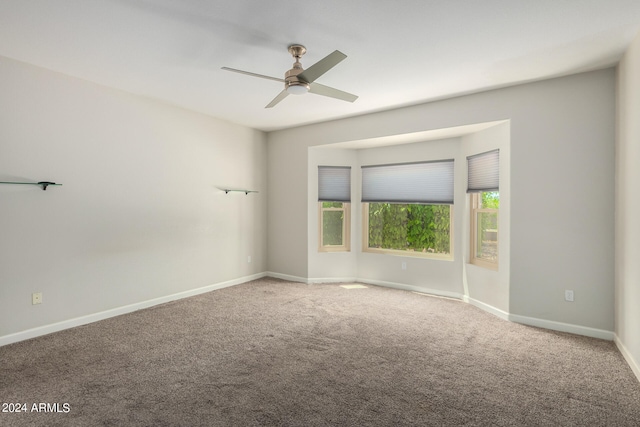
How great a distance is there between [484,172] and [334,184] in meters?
2.37

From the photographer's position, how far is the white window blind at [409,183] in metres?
4.92

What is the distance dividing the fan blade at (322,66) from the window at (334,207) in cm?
305

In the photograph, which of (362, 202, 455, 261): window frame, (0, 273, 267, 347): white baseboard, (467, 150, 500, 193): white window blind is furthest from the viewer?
(362, 202, 455, 261): window frame

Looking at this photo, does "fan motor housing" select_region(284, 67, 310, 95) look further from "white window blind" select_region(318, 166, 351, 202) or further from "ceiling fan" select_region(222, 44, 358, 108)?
"white window blind" select_region(318, 166, 351, 202)

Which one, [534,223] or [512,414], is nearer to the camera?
[512,414]

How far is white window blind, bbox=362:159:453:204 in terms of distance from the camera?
492 centimetres

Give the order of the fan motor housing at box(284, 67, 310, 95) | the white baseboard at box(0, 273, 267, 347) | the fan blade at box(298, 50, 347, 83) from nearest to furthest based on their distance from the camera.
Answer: the fan blade at box(298, 50, 347, 83) < the fan motor housing at box(284, 67, 310, 95) < the white baseboard at box(0, 273, 267, 347)

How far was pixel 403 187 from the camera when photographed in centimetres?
528

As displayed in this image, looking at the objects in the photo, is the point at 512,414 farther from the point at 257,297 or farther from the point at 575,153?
the point at 257,297

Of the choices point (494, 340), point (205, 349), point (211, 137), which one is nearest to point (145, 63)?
point (211, 137)

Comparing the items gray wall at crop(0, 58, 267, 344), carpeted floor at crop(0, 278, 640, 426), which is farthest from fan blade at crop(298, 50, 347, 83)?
gray wall at crop(0, 58, 267, 344)

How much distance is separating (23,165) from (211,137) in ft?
7.69

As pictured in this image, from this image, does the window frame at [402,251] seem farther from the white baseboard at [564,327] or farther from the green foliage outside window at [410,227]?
the white baseboard at [564,327]

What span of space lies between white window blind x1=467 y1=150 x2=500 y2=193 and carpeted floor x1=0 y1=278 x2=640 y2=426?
1.63 metres
